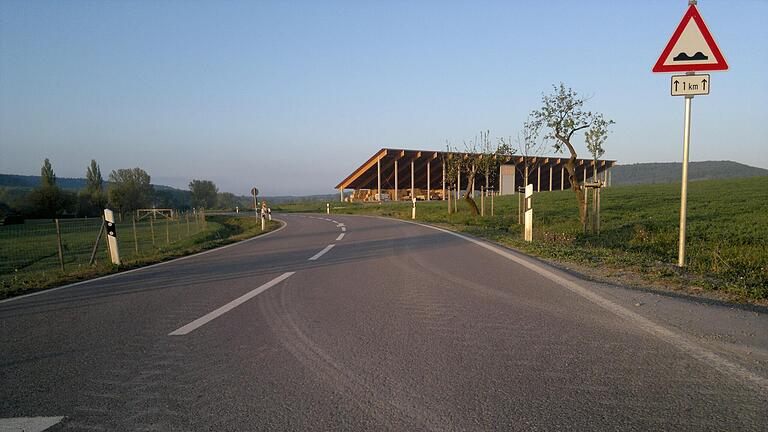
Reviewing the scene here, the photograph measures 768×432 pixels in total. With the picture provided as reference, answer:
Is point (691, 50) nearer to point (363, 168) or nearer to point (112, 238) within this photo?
point (112, 238)

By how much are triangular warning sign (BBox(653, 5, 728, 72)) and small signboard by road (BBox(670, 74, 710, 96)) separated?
0.38 ft

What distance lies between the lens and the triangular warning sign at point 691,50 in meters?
6.11

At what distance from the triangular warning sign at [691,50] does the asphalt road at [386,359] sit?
11.4 ft

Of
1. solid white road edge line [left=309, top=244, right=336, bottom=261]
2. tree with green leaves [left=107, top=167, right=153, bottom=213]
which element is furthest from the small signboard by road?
tree with green leaves [left=107, top=167, right=153, bottom=213]

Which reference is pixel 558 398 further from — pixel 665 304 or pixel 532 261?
pixel 532 261

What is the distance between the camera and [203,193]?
3401 inches

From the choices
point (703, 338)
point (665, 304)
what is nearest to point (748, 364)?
point (703, 338)

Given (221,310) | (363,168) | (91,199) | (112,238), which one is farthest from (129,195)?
(221,310)

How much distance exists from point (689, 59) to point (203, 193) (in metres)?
90.0

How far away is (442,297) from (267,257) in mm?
5654

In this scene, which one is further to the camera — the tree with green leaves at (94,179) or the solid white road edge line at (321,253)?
the tree with green leaves at (94,179)

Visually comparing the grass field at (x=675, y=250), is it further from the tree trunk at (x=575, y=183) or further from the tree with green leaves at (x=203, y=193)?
the tree with green leaves at (x=203, y=193)

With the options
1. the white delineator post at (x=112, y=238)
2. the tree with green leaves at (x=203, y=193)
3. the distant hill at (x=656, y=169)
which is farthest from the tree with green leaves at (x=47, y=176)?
the distant hill at (x=656, y=169)

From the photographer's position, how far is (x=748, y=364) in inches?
119
